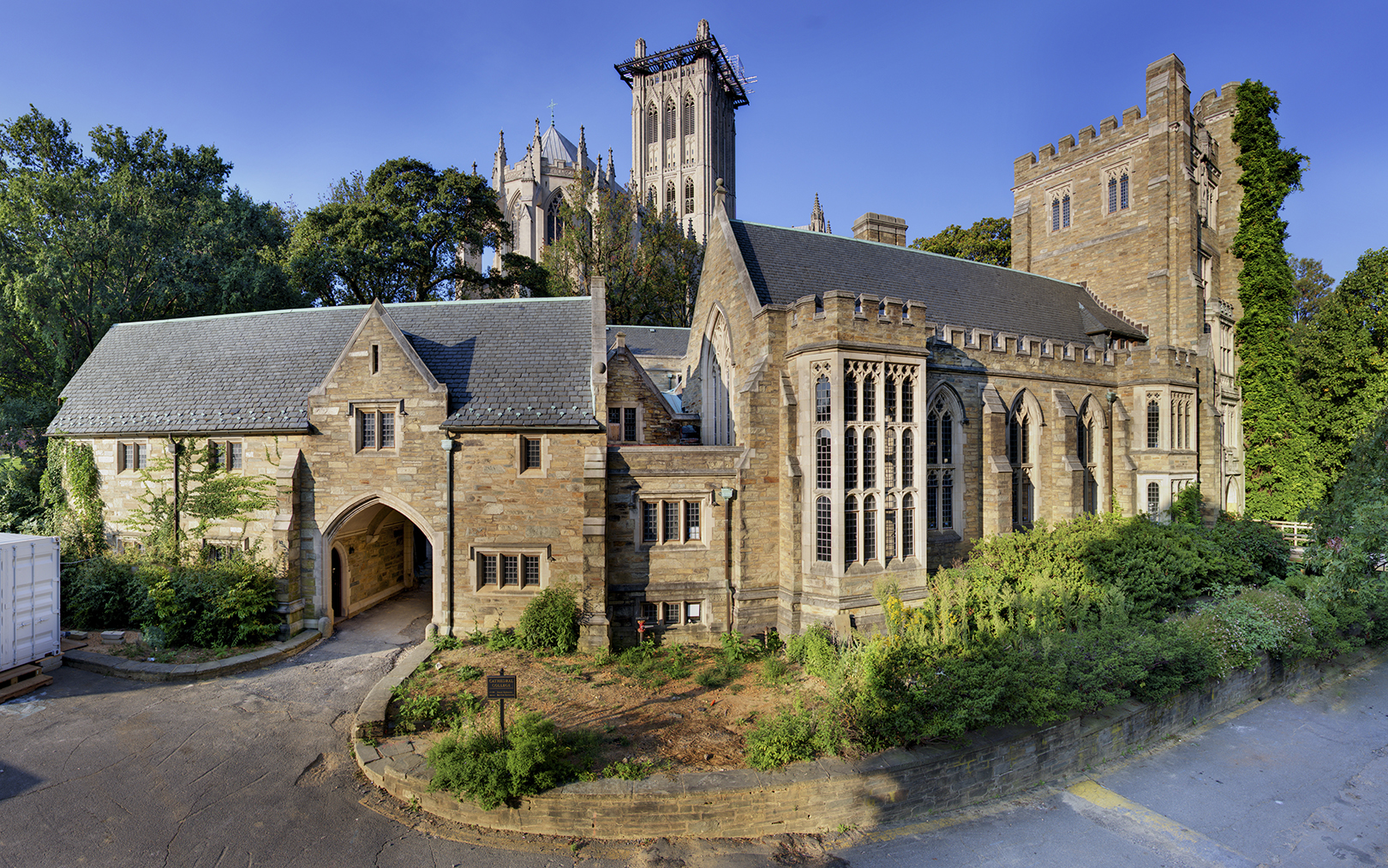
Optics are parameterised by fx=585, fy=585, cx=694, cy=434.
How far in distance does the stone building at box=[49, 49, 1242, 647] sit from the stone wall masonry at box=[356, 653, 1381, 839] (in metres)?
4.94

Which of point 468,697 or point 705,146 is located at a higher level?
point 705,146

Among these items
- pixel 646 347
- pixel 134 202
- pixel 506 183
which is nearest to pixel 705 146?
pixel 506 183

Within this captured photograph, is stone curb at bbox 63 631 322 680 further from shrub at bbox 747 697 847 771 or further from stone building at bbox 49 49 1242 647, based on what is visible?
shrub at bbox 747 697 847 771

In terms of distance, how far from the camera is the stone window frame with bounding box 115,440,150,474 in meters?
17.0

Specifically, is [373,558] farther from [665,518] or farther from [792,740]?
[792,740]

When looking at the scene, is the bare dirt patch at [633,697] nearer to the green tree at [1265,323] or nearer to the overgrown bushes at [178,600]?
the overgrown bushes at [178,600]

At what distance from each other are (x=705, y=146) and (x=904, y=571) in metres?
62.2

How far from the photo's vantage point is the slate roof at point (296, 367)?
1566 cm

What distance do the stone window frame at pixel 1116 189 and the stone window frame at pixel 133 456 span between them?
38.3m

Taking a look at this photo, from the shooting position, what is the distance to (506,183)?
194ft

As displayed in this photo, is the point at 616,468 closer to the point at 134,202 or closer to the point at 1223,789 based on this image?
the point at 1223,789

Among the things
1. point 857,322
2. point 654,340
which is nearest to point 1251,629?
point 857,322

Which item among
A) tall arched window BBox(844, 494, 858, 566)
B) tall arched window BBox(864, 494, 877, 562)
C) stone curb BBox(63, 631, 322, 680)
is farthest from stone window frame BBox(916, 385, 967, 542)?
stone curb BBox(63, 631, 322, 680)

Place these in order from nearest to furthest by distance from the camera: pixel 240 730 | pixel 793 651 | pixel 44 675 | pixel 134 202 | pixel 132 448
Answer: pixel 240 730, pixel 44 675, pixel 793 651, pixel 132 448, pixel 134 202
